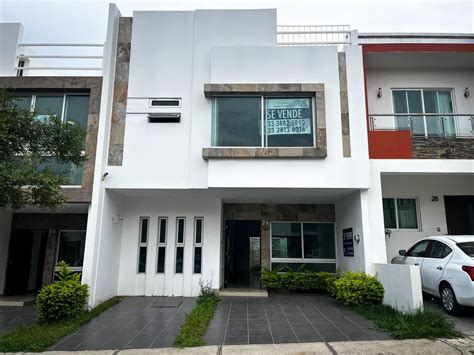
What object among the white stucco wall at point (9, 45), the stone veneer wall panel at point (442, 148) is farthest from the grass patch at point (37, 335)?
the stone veneer wall panel at point (442, 148)

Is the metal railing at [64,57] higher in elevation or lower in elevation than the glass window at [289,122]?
higher

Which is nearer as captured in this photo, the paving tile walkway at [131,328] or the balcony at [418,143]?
the paving tile walkway at [131,328]

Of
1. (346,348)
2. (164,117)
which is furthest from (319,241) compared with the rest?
(164,117)

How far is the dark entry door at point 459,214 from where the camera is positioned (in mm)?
9711

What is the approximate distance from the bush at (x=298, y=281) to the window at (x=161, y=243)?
2961mm

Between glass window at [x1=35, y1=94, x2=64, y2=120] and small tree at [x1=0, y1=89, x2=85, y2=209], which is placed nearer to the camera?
small tree at [x1=0, y1=89, x2=85, y2=209]

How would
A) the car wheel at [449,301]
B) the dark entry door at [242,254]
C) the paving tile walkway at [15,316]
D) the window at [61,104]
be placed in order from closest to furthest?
1. the car wheel at [449,301]
2. the paving tile walkway at [15,316]
3. the window at [61,104]
4. the dark entry door at [242,254]

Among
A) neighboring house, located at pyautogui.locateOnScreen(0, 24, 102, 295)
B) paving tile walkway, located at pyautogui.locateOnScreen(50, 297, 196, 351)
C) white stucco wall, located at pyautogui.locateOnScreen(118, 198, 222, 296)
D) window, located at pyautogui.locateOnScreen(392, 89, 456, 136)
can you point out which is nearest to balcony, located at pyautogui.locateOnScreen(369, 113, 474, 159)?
window, located at pyautogui.locateOnScreen(392, 89, 456, 136)

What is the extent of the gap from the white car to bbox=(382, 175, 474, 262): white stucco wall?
1.91 m

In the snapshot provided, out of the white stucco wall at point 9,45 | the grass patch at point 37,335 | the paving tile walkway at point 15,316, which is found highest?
the white stucco wall at point 9,45

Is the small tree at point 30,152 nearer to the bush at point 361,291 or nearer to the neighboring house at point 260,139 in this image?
the neighboring house at point 260,139

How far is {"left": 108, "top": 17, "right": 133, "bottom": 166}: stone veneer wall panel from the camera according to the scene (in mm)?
8539

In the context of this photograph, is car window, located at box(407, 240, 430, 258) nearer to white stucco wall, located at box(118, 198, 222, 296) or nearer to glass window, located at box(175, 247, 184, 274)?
white stucco wall, located at box(118, 198, 222, 296)

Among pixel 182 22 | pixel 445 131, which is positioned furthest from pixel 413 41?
pixel 182 22
